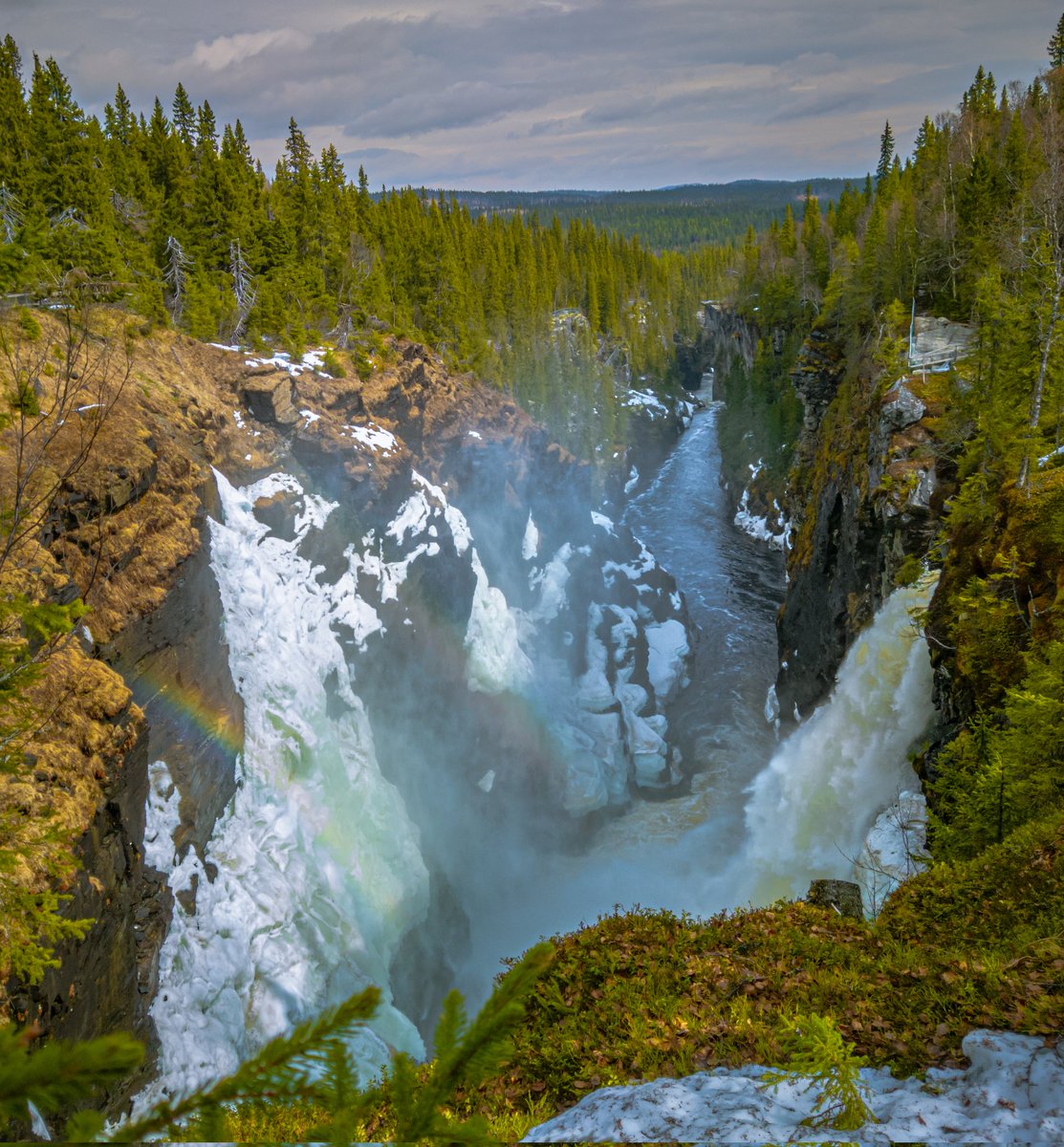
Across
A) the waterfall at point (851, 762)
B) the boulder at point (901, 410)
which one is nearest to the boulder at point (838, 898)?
the waterfall at point (851, 762)

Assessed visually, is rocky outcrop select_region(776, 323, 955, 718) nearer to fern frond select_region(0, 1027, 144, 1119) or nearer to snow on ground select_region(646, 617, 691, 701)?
snow on ground select_region(646, 617, 691, 701)

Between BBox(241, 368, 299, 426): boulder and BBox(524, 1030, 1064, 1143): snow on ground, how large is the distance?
989 inches

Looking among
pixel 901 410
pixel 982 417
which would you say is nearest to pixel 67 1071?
pixel 982 417

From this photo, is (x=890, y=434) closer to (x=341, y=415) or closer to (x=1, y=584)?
(x=341, y=415)

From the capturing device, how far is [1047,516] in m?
15.8

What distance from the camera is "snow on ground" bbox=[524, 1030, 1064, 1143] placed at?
4.52m

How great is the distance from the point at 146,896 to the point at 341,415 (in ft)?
66.2

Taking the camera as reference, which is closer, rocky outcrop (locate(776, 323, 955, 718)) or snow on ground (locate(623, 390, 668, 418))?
rocky outcrop (locate(776, 323, 955, 718))

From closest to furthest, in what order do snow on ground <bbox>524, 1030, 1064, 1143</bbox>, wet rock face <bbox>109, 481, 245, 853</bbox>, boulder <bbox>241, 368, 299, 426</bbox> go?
1. snow on ground <bbox>524, 1030, 1064, 1143</bbox>
2. wet rock face <bbox>109, 481, 245, 853</bbox>
3. boulder <bbox>241, 368, 299, 426</bbox>

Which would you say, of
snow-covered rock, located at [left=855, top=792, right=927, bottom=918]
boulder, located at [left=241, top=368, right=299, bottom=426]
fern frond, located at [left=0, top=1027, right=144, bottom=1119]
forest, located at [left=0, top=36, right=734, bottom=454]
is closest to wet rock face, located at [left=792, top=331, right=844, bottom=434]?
forest, located at [left=0, top=36, right=734, bottom=454]

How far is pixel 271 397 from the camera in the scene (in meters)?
26.6

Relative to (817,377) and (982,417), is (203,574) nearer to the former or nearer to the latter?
(982,417)

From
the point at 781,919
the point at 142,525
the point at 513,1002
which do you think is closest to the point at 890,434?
the point at 781,919

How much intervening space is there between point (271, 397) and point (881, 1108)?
1053 inches
